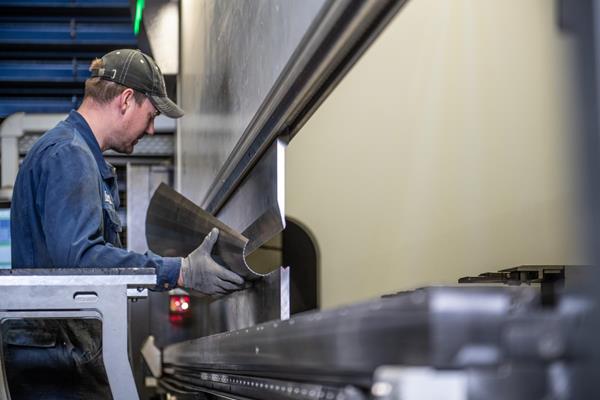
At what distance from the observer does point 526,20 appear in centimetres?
571

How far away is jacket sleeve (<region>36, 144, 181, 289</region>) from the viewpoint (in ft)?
9.25

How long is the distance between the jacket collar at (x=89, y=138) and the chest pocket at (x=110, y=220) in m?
0.10

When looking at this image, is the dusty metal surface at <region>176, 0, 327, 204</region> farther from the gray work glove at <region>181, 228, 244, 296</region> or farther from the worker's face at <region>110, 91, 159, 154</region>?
the gray work glove at <region>181, 228, 244, 296</region>

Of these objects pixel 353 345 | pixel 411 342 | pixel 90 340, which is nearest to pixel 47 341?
pixel 90 340

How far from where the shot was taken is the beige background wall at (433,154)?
5625 millimetres

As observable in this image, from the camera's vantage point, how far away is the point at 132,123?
11.7 feet

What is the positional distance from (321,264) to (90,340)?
3.19 meters

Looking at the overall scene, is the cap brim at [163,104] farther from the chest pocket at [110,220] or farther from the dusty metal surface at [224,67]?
the chest pocket at [110,220]

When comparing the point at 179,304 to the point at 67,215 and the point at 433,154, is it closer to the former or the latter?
the point at 433,154

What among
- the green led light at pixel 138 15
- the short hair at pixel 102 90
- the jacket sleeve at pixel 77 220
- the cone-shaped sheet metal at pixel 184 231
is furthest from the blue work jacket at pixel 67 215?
the green led light at pixel 138 15

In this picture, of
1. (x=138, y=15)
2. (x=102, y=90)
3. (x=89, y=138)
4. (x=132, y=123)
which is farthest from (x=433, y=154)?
(x=89, y=138)

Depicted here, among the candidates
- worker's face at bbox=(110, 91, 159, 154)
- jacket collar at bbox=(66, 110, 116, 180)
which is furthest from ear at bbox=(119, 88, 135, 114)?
jacket collar at bbox=(66, 110, 116, 180)

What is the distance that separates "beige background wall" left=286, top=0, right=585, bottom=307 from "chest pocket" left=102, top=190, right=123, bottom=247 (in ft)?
8.98

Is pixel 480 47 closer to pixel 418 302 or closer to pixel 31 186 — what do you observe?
pixel 31 186
